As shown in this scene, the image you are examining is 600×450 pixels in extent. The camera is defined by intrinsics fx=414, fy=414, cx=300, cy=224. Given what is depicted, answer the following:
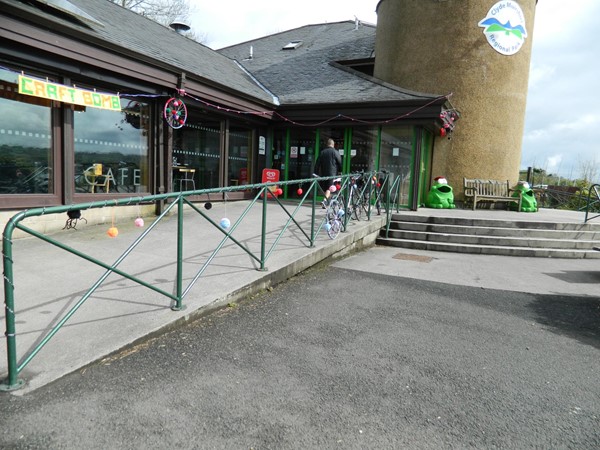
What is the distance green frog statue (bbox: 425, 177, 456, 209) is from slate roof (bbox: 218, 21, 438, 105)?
8.42 ft

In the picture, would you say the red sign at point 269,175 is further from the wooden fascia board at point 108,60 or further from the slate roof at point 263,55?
the wooden fascia board at point 108,60

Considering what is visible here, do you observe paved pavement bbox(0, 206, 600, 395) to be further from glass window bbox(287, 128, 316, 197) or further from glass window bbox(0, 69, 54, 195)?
glass window bbox(287, 128, 316, 197)

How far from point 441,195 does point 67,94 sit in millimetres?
9305

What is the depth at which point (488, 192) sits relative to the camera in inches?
475

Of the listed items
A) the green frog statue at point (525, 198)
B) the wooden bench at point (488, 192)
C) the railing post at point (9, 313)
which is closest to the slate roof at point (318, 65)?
the wooden bench at point (488, 192)

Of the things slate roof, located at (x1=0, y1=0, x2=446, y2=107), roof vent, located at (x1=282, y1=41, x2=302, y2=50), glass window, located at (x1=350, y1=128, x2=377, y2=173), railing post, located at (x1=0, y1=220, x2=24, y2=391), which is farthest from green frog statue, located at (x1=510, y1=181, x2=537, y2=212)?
railing post, located at (x1=0, y1=220, x2=24, y2=391)

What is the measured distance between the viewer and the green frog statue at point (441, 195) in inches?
458

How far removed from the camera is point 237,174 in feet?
38.3

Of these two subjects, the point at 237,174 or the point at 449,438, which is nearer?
the point at 449,438

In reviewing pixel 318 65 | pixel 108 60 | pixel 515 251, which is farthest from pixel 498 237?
pixel 318 65

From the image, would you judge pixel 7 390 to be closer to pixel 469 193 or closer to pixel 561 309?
pixel 561 309

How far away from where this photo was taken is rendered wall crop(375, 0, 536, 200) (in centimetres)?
1177

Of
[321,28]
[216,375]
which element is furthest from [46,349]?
[321,28]

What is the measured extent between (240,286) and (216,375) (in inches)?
57.7
